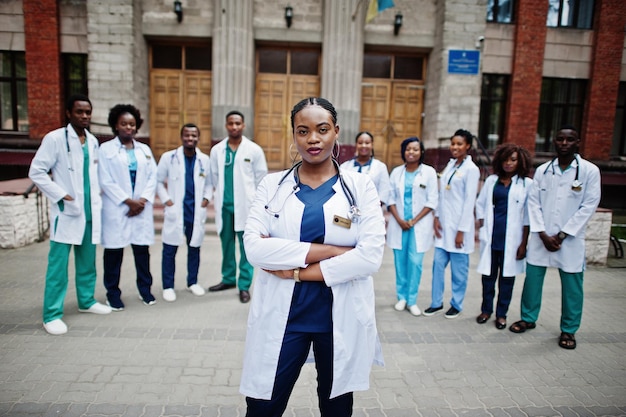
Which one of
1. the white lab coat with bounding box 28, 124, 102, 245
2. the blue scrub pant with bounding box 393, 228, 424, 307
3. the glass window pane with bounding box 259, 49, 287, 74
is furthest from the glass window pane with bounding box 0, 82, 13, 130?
the blue scrub pant with bounding box 393, 228, 424, 307

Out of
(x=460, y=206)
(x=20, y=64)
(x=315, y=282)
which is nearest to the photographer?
(x=315, y=282)

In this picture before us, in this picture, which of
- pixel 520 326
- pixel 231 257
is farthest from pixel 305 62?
pixel 520 326

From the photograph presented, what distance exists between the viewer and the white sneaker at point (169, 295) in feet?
16.5

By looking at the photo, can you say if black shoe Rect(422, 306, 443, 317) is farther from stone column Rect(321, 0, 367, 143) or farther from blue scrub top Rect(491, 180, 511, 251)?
stone column Rect(321, 0, 367, 143)

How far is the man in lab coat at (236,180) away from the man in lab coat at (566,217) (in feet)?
10.5

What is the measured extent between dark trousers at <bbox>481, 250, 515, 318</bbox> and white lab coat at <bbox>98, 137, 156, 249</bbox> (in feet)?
13.1

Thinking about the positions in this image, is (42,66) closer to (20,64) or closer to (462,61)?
(20,64)

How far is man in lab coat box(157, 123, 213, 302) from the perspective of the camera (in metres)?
5.12

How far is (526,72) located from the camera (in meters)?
12.9

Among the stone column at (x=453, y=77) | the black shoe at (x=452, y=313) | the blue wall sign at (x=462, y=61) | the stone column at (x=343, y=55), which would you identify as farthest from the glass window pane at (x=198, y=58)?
the black shoe at (x=452, y=313)

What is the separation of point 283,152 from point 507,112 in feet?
24.6

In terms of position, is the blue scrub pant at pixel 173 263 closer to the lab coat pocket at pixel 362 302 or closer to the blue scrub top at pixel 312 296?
the blue scrub top at pixel 312 296

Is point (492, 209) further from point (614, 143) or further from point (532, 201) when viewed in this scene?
point (614, 143)

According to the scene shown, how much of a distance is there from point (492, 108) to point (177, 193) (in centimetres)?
1174
